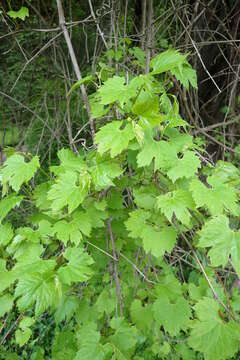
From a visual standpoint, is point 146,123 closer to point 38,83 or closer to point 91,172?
point 91,172

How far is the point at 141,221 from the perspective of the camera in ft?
3.51

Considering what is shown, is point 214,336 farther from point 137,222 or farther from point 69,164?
point 69,164

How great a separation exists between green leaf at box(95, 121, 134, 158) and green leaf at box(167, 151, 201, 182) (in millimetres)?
178

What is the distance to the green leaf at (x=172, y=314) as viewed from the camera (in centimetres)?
121

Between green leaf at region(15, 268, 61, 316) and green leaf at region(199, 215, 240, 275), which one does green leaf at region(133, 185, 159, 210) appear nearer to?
green leaf at region(199, 215, 240, 275)

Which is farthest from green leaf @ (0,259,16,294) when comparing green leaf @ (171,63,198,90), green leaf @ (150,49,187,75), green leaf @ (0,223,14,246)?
green leaf @ (171,63,198,90)

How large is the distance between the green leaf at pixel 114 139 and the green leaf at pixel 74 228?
239 millimetres

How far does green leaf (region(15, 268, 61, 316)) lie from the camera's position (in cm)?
84

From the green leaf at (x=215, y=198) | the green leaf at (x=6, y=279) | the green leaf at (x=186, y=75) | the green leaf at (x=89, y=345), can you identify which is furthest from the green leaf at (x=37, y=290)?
the green leaf at (x=186, y=75)

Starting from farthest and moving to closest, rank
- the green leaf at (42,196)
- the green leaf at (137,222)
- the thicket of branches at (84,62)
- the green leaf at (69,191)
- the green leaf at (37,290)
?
the thicket of branches at (84,62) < the green leaf at (42,196) < the green leaf at (137,222) < the green leaf at (69,191) < the green leaf at (37,290)

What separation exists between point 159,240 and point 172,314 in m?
0.40

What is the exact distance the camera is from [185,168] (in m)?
0.99

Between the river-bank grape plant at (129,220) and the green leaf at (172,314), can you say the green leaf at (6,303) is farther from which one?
the green leaf at (172,314)

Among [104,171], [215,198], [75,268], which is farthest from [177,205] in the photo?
[75,268]
